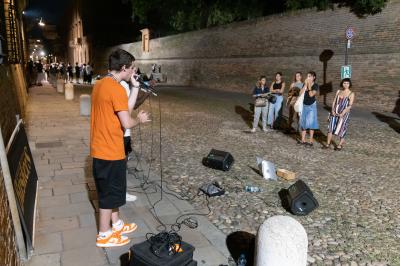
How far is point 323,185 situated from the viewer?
6.25m

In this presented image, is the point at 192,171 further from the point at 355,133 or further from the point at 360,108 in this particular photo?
the point at 360,108

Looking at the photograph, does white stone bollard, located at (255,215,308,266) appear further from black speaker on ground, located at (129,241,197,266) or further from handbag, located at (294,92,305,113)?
handbag, located at (294,92,305,113)

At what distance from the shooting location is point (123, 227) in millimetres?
4180

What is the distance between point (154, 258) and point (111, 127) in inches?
51.4

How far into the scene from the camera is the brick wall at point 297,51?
48.3 ft

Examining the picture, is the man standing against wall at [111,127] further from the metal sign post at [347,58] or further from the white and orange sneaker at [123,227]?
the metal sign post at [347,58]

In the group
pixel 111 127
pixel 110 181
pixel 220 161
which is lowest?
pixel 220 161

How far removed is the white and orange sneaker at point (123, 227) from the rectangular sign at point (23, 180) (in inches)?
33.8

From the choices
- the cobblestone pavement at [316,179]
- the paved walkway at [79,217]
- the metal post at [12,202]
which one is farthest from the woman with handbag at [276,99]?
the metal post at [12,202]

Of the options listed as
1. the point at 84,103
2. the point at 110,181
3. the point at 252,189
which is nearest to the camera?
the point at 110,181

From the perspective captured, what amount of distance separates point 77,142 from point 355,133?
804cm

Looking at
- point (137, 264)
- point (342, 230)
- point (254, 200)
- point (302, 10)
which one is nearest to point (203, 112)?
point (302, 10)

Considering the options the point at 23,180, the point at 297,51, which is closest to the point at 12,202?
the point at 23,180

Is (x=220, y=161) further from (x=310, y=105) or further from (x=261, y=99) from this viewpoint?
(x=261, y=99)
